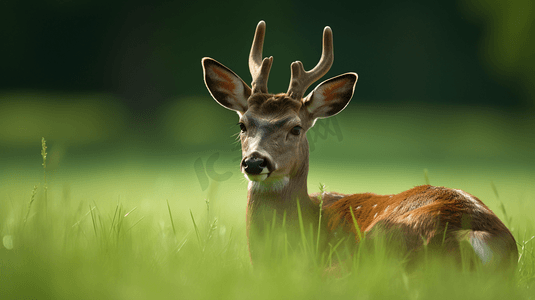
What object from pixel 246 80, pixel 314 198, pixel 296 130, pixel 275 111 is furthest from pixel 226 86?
pixel 246 80

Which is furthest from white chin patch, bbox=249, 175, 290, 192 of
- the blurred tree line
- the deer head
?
the blurred tree line

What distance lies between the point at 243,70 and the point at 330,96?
753cm

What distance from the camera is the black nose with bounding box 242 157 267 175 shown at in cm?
248

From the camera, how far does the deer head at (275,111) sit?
2.66 metres

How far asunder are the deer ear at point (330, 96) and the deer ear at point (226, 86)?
0.40 metres

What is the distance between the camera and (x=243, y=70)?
1050 centimetres

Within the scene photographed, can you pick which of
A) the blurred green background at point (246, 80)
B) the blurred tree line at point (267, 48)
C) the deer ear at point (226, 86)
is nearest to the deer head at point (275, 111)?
the deer ear at point (226, 86)

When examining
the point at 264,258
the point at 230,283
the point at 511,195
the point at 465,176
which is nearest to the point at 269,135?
the point at 264,258

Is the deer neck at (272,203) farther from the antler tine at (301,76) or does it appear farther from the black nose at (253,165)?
the antler tine at (301,76)

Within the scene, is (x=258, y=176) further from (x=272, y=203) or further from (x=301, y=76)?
(x=301, y=76)

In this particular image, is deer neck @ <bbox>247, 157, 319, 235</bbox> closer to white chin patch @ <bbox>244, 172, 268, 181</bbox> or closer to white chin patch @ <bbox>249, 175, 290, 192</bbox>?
white chin patch @ <bbox>249, 175, 290, 192</bbox>

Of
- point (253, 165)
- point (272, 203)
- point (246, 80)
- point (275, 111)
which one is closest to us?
point (253, 165)

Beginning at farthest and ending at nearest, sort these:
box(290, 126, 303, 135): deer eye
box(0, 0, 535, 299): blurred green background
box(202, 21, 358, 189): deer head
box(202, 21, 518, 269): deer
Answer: box(0, 0, 535, 299): blurred green background < box(290, 126, 303, 135): deer eye < box(202, 21, 358, 189): deer head < box(202, 21, 518, 269): deer

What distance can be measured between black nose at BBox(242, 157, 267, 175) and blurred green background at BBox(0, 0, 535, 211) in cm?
679
